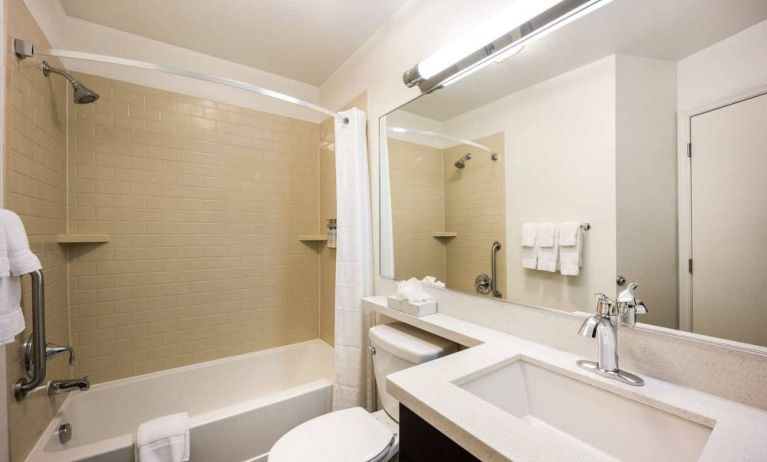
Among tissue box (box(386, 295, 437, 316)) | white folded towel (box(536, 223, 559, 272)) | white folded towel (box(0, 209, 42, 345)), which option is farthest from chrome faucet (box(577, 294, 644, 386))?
white folded towel (box(0, 209, 42, 345))

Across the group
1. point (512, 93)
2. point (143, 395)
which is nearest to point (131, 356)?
point (143, 395)

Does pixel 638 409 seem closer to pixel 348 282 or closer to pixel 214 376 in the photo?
pixel 348 282

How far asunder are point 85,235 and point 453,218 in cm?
201

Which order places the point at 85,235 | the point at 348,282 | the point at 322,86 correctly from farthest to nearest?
the point at 322,86
the point at 348,282
the point at 85,235

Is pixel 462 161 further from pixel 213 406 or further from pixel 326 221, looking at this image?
pixel 213 406

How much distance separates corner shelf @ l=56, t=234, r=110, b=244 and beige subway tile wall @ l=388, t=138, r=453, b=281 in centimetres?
168

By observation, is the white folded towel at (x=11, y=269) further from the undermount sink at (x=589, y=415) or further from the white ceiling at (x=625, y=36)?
the white ceiling at (x=625, y=36)

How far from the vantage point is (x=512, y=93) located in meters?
1.13

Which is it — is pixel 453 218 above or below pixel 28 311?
above

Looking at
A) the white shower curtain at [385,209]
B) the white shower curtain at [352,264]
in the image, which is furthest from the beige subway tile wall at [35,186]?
the white shower curtain at [385,209]

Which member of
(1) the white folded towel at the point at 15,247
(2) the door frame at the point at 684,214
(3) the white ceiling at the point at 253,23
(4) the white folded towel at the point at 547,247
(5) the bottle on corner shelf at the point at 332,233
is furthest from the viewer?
(5) the bottle on corner shelf at the point at 332,233

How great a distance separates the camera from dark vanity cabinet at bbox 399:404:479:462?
0.61 metres

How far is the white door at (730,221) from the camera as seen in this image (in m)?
0.64

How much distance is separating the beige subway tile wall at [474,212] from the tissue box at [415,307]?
130 millimetres
